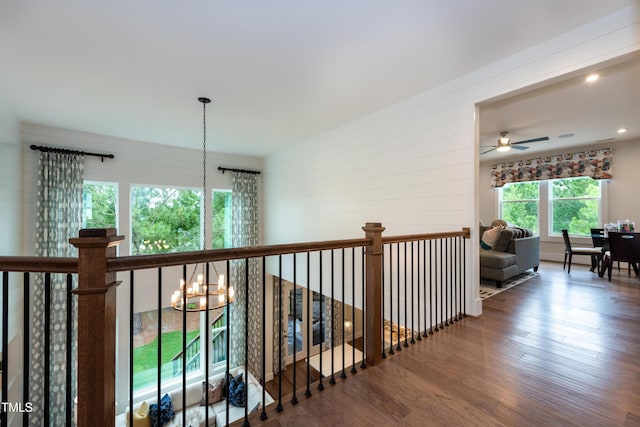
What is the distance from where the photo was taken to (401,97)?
3.61 m

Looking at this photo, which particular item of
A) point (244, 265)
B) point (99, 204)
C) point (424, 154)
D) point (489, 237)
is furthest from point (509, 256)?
point (99, 204)

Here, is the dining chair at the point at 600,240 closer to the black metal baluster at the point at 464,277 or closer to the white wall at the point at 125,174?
the black metal baluster at the point at 464,277

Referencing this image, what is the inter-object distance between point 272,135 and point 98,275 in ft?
13.9

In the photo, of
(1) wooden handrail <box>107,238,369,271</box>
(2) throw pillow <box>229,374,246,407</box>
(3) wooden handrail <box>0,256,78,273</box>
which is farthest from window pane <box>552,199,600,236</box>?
(3) wooden handrail <box>0,256,78,273</box>

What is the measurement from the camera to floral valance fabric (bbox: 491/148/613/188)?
5.89 m

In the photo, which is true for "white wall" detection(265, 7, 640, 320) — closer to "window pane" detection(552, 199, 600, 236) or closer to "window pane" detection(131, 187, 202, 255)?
"window pane" detection(131, 187, 202, 255)

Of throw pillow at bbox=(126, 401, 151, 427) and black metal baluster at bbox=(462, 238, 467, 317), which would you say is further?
throw pillow at bbox=(126, 401, 151, 427)

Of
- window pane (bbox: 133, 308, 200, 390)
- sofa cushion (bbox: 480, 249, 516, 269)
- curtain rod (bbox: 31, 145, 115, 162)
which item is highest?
curtain rod (bbox: 31, 145, 115, 162)

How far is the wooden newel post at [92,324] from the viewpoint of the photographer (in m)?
1.19

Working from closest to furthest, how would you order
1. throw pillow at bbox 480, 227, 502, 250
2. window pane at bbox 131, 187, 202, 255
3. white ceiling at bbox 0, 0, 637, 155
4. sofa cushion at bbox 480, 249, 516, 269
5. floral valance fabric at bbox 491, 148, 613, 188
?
white ceiling at bbox 0, 0, 637, 155, sofa cushion at bbox 480, 249, 516, 269, throw pillow at bbox 480, 227, 502, 250, window pane at bbox 131, 187, 202, 255, floral valance fabric at bbox 491, 148, 613, 188

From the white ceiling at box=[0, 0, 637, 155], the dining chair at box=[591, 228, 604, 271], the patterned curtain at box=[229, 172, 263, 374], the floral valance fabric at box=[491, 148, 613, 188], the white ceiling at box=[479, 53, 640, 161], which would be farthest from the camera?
the patterned curtain at box=[229, 172, 263, 374]

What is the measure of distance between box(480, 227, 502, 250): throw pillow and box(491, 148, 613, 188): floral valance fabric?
292 cm

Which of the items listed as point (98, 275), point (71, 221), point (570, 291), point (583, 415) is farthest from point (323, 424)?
point (71, 221)

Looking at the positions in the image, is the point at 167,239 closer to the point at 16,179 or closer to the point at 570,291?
the point at 16,179
